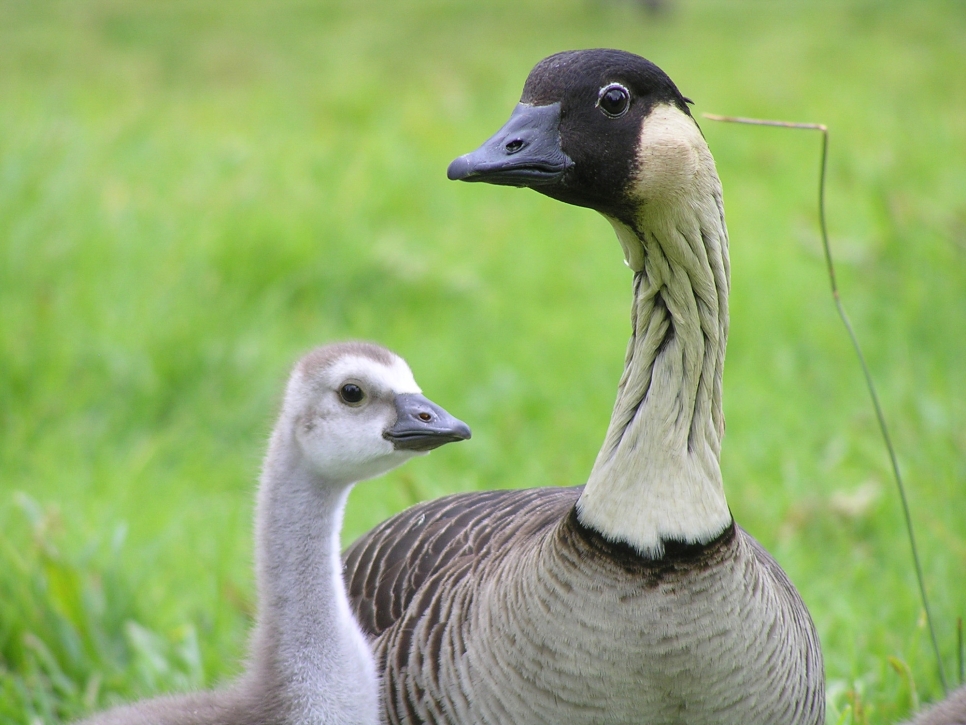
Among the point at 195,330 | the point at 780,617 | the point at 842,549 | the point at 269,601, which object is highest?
the point at 195,330

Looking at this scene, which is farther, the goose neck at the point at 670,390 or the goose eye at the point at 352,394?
the goose eye at the point at 352,394

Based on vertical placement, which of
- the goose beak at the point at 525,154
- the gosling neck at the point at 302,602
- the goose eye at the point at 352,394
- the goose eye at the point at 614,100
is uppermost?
the goose eye at the point at 614,100

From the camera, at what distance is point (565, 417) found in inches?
232

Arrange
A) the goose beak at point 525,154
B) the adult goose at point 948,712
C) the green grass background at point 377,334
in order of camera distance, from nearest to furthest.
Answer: the goose beak at point 525,154, the adult goose at point 948,712, the green grass background at point 377,334

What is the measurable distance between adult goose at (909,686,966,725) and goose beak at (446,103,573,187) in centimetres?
154

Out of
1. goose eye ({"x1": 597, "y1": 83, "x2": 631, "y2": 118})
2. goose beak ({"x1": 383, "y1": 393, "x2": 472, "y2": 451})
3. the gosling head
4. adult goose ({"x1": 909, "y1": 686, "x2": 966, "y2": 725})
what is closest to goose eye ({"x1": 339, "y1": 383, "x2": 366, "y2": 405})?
the gosling head

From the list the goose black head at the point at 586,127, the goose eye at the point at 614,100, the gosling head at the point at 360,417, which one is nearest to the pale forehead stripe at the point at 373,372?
the gosling head at the point at 360,417

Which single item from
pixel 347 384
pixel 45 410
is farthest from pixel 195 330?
pixel 347 384

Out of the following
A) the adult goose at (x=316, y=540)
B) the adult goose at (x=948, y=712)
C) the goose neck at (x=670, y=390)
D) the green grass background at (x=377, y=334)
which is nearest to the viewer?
the goose neck at (x=670, y=390)

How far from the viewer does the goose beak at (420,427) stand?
260 centimetres

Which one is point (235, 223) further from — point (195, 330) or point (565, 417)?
point (565, 417)

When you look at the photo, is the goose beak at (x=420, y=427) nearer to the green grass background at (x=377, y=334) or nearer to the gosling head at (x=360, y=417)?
the gosling head at (x=360, y=417)

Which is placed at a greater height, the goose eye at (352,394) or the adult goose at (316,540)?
the goose eye at (352,394)

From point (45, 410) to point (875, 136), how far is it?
861cm
